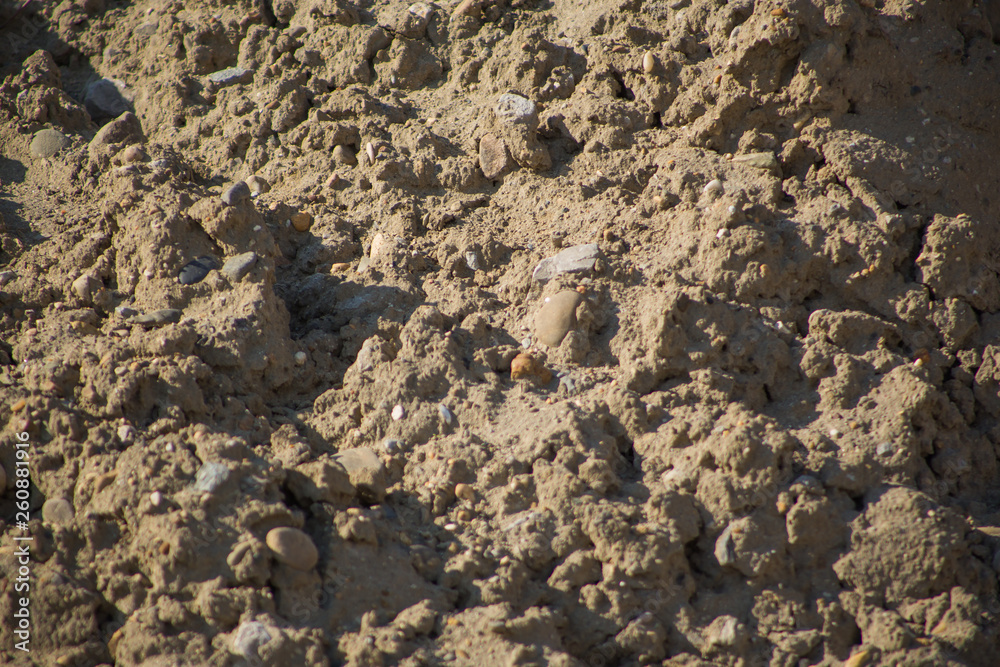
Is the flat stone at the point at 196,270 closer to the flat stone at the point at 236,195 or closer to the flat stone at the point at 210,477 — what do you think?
the flat stone at the point at 236,195

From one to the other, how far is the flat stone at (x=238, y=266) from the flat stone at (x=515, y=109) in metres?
1.18

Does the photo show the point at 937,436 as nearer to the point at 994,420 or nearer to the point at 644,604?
the point at 994,420

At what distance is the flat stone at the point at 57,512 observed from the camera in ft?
7.30

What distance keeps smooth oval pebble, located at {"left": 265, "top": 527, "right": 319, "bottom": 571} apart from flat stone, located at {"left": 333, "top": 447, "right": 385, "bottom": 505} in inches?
10.2

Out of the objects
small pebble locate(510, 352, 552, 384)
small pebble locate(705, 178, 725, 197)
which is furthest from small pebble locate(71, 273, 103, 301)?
small pebble locate(705, 178, 725, 197)

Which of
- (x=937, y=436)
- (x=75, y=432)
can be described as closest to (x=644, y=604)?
(x=937, y=436)

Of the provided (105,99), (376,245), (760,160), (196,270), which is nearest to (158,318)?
(196,270)

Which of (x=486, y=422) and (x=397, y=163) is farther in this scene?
(x=397, y=163)

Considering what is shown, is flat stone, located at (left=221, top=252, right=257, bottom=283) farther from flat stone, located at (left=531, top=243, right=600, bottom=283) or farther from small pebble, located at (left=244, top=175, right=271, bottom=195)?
flat stone, located at (left=531, top=243, right=600, bottom=283)

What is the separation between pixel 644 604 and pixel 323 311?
5.02ft

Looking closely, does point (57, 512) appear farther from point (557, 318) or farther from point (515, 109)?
point (515, 109)

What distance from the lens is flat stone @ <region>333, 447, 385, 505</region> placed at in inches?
94.4

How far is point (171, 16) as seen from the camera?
377 centimetres

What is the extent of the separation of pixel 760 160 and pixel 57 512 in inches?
105
